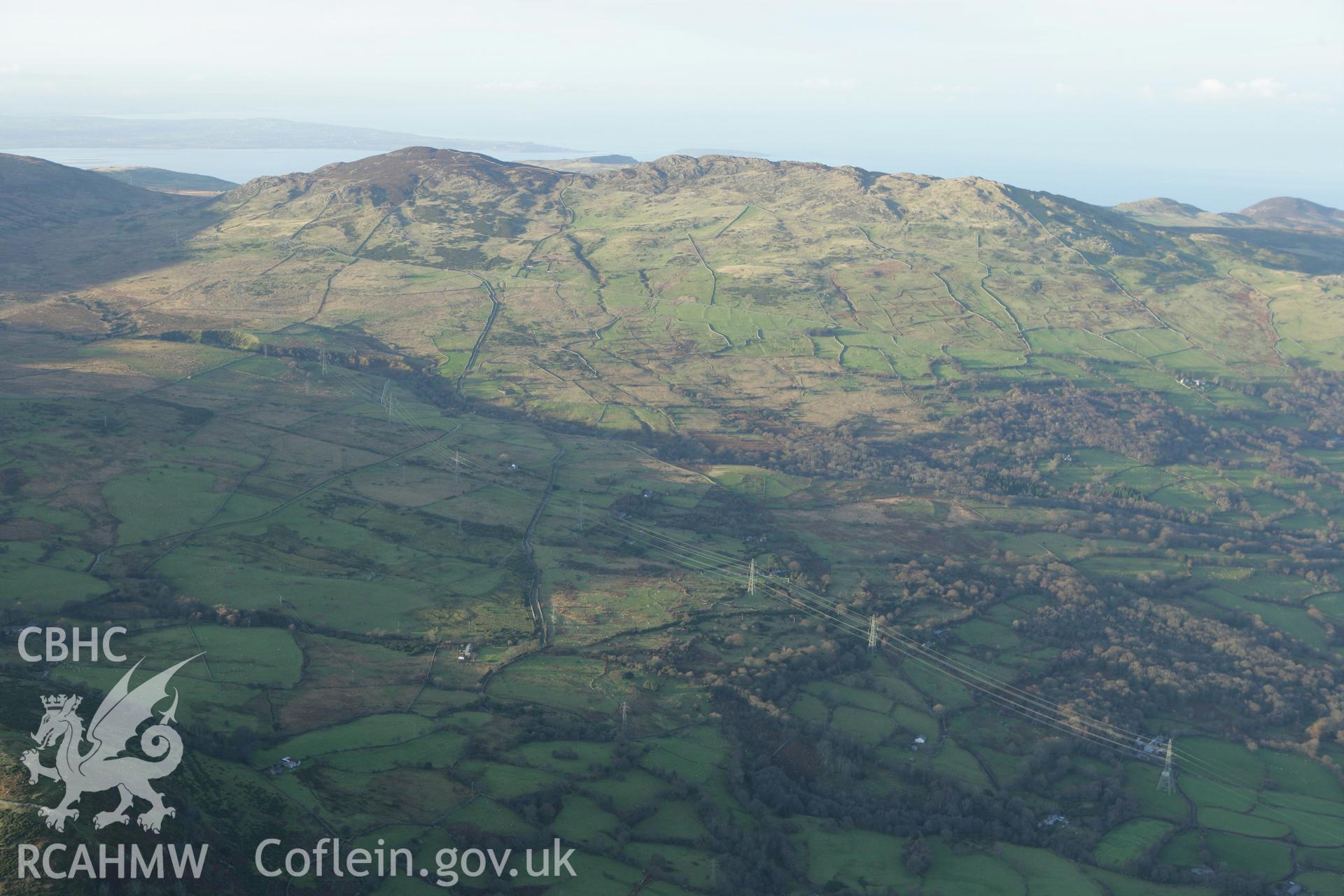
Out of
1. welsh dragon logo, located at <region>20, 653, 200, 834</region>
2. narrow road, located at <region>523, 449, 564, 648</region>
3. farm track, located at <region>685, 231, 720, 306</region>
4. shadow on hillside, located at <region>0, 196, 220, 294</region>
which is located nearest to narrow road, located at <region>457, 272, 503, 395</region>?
narrow road, located at <region>523, 449, 564, 648</region>

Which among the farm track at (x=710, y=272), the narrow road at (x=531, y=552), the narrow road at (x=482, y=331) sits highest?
the farm track at (x=710, y=272)

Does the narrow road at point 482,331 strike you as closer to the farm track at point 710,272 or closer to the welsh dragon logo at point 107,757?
the farm track at point 710,272

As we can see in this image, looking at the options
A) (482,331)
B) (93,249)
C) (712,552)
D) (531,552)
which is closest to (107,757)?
(531,552)

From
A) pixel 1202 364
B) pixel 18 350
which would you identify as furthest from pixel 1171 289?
pixel 18 350

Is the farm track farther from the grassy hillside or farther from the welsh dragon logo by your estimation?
the welsh dragon logo

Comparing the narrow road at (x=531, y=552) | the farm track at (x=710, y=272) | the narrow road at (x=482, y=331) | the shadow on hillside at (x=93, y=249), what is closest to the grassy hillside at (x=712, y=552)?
the narrow road at (x=531, y=552)
